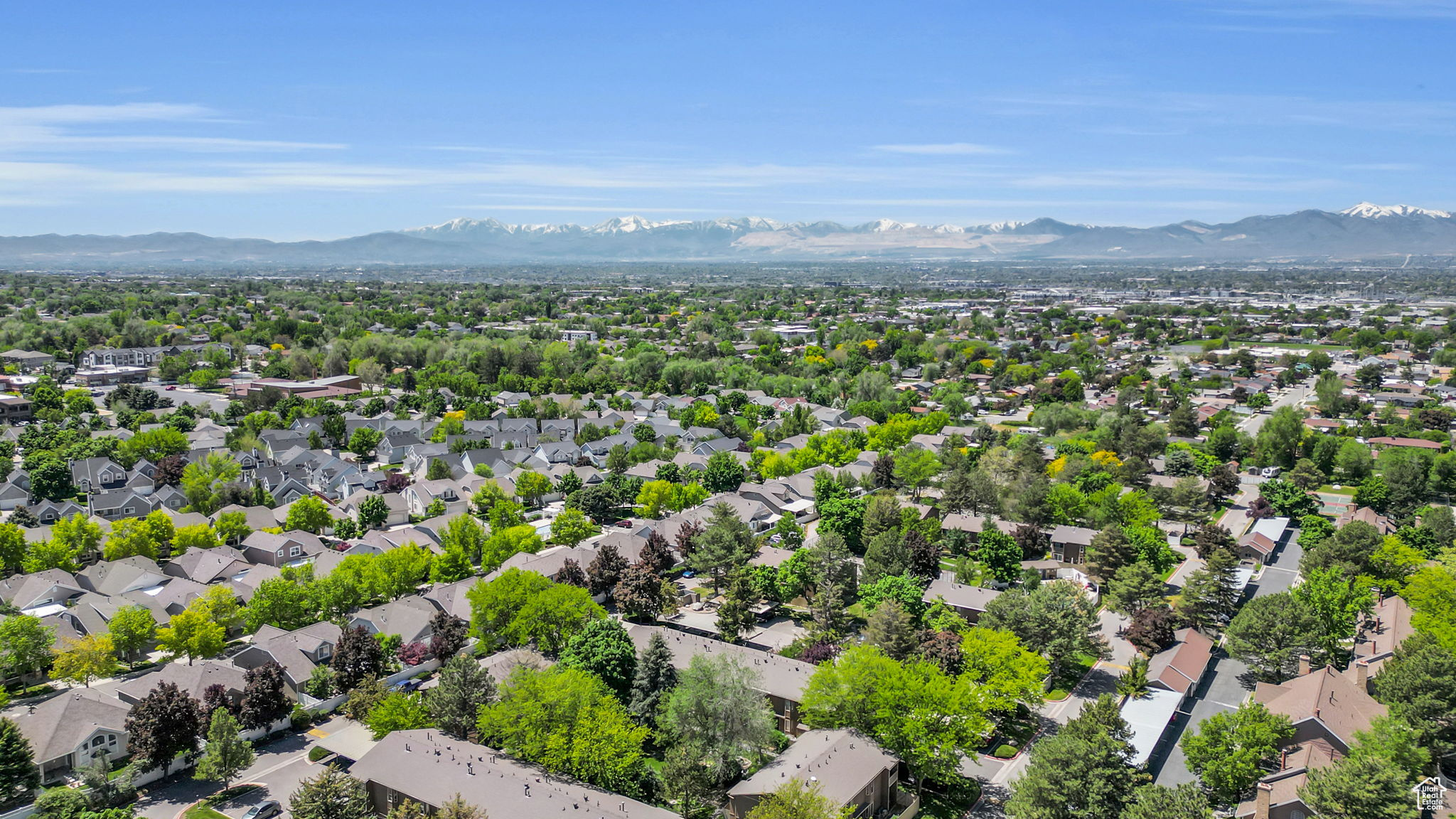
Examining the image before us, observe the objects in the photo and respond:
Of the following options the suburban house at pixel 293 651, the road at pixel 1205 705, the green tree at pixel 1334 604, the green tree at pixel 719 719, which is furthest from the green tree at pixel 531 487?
the green tree at pixel 1334 604

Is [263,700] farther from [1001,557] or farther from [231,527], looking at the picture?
[1001,557]

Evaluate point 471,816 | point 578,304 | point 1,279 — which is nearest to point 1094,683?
point 471,816

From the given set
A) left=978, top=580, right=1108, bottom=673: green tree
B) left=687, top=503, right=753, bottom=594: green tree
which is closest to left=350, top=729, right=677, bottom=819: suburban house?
left=687, top=503, right=753, bottom=594: green tree

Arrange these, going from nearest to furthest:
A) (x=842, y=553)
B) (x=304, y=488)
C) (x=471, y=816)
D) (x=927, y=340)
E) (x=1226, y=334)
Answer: (x=471, y=816) < (x=842, y=553) < (x=304, y=488) < (x=927, y=340) < (x=1226, y=334)

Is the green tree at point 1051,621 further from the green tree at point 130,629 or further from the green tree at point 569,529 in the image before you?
the green tree at point 130,629

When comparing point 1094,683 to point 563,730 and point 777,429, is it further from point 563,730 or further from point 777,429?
point 777,429
